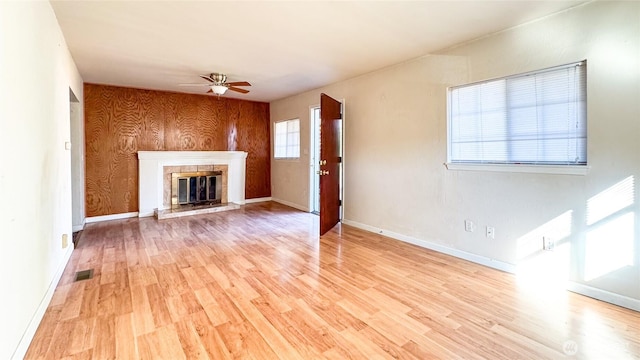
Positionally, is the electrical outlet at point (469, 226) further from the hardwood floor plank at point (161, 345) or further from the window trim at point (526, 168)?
the hardwood floor plank at point (161, 345)

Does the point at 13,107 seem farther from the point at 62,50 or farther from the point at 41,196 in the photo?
the point at 62,50

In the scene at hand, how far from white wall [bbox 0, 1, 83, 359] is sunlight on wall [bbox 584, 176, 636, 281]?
13.4ft

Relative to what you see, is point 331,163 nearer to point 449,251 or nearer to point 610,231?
point 449,251

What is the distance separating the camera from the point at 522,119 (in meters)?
2.91

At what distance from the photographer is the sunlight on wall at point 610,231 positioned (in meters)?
2.30

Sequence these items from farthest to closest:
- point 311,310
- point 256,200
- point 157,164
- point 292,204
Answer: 1. point 256,200
2. point 292,204
3. point 157,164
4. point 311,310

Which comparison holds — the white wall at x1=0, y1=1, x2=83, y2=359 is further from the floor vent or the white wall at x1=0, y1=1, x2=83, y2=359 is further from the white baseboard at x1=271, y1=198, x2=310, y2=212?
the white baseboard at x1=271, y1=198, x2=310, y2=212

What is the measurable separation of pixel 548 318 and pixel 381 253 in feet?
5.55

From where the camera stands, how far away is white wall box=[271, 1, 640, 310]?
2.31 meters

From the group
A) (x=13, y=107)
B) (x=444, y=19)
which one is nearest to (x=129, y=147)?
(x=13, y=107)

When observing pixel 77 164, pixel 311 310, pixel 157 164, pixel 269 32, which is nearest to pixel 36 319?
pixel 311 310

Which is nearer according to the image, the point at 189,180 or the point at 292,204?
the point at 189,180

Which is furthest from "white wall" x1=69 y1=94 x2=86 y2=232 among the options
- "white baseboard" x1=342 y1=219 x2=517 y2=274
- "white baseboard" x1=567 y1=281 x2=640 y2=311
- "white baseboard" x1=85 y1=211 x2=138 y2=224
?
"white baseboard" x1=567 y1=281 x2=640 y2=311

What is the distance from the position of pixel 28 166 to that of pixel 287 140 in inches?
200
